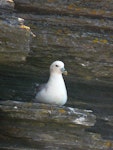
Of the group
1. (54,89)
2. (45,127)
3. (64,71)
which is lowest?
(45,127)

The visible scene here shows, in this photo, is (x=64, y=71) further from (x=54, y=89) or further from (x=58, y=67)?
(x=54, y=89)

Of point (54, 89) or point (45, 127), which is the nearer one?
point (45, 127)

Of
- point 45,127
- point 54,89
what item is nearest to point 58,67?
point 54,89

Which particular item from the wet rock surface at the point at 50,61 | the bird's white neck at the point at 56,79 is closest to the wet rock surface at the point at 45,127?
the wet rock surface at the point at 50,61

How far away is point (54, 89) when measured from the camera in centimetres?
866

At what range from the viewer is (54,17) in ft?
29.8

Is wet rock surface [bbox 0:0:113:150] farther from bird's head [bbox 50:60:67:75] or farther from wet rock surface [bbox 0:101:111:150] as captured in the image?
bird's head [bbox 50:60:67:75]

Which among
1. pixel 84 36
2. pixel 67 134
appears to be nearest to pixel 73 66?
pixel 84 36

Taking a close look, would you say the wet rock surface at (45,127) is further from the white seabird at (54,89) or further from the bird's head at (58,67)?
the bird's head at (58,67)

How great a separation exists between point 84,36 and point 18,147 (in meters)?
2.15

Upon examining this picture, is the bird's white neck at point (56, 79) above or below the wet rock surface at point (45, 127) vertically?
above

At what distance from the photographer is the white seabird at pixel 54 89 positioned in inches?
339

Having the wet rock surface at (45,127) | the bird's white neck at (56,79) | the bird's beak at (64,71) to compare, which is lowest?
the wet rock surface at (45,127)

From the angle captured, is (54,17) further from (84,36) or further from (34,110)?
(34,110)
